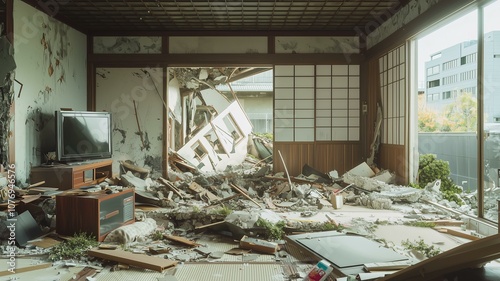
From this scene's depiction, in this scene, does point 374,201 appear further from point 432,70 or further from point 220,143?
point 432,70

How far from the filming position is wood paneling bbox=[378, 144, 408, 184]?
18.9ft

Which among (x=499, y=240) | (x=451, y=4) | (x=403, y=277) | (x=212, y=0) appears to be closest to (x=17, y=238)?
(x=403, y=277)

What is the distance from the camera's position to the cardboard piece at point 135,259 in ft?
8.84

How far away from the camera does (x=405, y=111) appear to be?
5.74m

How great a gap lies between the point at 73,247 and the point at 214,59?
472 cm

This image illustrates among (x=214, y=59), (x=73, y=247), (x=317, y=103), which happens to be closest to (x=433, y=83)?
(x=317, y=103)

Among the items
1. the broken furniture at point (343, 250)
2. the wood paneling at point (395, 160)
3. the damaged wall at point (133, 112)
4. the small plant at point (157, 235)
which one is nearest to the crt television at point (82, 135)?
the damaged wall at point (133, 112)

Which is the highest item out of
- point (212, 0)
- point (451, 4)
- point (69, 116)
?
point (212, 0)

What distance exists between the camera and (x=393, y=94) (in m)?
6.22

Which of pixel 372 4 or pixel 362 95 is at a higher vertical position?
pixel 372 4

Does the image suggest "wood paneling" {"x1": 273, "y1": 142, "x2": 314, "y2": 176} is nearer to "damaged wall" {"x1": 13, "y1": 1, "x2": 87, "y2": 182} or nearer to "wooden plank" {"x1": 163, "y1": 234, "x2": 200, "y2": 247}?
"damaged wall" {"x1": 13, "y1": 1, "x2": 87, "y2": 182}

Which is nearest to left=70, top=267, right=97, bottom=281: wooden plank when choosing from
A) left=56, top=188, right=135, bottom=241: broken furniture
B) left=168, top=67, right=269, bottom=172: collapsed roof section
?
left=56, top=188, right=135, bottom=241: broken furniture

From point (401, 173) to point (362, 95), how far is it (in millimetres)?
1958

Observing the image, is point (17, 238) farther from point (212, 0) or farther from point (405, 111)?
point (405, 111)
